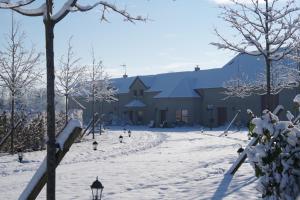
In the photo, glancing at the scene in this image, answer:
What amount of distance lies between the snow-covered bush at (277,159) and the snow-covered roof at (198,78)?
1435 inches

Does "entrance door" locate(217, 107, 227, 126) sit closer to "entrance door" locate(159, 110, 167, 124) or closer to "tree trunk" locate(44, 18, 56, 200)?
"entrance door" locate(159, 110, 167, 124)

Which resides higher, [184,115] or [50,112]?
[50,112]

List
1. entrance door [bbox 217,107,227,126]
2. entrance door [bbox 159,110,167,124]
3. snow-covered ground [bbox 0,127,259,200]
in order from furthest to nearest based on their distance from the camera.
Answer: entrance door [bbox 159,110,167,124]
entrance door [bbox 217,107,227,126]
snow-covered ground [bbox 0,127,259,200]

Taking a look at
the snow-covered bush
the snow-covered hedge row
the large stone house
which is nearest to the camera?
the snow-covered bush

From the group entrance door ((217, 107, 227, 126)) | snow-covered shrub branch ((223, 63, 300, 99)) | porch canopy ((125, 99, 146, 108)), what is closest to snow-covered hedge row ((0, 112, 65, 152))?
snow-covered shrub branch ((223, 63, 300, 99))

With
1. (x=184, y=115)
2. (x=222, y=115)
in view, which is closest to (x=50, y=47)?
(x=222, y=115)

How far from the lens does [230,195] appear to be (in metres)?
8.88

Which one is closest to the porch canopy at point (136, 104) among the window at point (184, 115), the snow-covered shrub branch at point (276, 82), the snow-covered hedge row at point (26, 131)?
the window at point (184, 115)

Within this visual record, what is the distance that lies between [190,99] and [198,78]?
4757mm

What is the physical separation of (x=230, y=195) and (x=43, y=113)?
1679cm

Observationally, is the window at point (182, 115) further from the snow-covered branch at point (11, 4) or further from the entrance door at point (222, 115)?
the snow-covered branch at point (11, 4)

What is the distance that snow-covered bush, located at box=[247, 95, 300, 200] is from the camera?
4.93m

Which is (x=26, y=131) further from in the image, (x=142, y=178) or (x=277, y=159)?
(x=277, y=159)

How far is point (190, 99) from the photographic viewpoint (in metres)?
48.5
